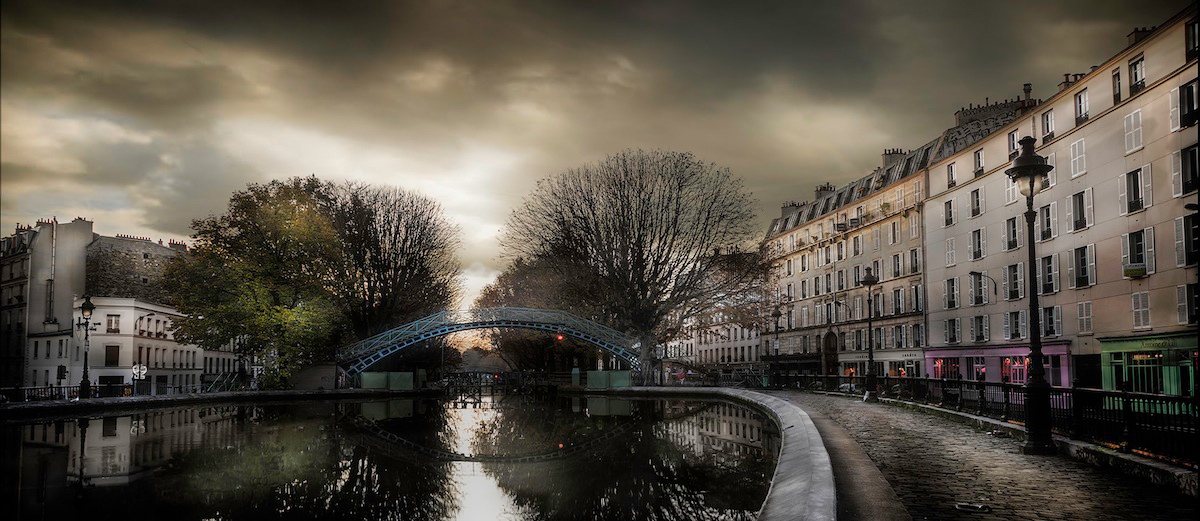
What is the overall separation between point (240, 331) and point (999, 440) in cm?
4140

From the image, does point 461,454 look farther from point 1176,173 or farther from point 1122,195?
point 1122,195

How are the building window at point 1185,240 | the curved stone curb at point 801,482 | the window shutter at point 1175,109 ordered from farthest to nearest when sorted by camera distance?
the window shutter at point 1175,109 → the building window at point 1185,240 → the curved stone curb at point 801,482

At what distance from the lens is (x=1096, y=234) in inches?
1638

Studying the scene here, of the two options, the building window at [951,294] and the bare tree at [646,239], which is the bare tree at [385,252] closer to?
the bare tree at [646,239]

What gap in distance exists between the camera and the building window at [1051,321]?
45.6 metres

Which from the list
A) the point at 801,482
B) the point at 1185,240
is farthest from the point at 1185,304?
the point at 801,482

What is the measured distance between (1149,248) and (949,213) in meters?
21.8

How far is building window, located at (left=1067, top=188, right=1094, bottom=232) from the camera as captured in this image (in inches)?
1656

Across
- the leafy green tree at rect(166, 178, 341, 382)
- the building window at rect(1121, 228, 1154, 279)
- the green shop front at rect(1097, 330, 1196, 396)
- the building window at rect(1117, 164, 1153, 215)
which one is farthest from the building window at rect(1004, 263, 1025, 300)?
the leafy green tree at rect(166, 178, 341, 382)

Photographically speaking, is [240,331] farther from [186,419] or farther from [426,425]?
[426,425]

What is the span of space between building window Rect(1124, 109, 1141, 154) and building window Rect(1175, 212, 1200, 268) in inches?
178

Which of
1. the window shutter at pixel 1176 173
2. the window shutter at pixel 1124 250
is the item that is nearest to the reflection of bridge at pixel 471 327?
the window shutter at pixel 1124 250

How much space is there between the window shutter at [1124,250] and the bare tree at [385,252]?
43620 millimetres

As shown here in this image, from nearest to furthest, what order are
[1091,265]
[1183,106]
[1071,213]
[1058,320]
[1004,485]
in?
1. [1004,485]
2. [1183,106]
3. [1091,265]
4. [1071,213]
5. [1058,320]
